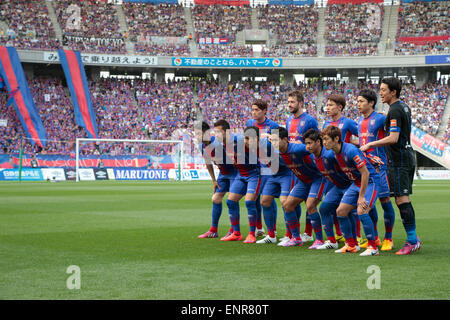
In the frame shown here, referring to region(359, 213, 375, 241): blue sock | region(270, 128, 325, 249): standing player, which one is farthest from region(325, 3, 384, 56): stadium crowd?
region(359, 213, 375, 241): blue sock

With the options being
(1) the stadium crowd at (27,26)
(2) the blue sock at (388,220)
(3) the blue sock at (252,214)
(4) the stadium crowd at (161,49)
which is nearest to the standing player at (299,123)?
(3) the blue sock at (252,214)

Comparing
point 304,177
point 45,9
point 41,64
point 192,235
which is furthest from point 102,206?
point 45,9

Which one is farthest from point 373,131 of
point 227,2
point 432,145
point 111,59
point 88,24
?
point 227,2

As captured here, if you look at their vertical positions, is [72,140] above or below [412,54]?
below

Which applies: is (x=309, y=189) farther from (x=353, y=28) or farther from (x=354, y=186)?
(x=353, y=28)

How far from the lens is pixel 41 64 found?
54469 mm

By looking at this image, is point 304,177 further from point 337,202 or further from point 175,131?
point 175,131

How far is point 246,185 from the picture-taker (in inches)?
415

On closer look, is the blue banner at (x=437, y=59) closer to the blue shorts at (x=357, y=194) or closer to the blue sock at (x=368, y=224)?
the blue shorts at (x=357, y=194)

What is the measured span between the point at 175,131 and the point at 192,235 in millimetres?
39739

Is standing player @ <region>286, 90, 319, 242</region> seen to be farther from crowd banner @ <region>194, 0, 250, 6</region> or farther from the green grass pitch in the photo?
crowd banner @ <region>194, 0, 250, 6</region>

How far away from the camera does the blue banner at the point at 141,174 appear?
4141cm

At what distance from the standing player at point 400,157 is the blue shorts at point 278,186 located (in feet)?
6.39
